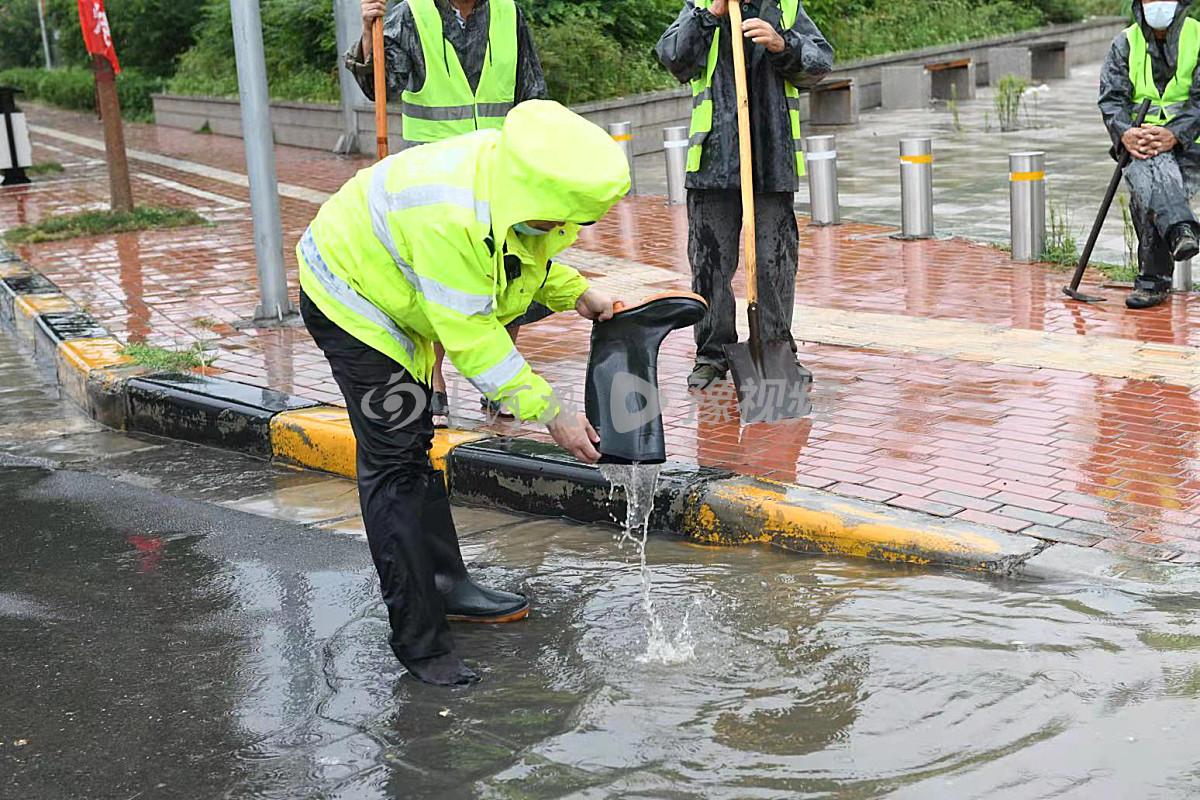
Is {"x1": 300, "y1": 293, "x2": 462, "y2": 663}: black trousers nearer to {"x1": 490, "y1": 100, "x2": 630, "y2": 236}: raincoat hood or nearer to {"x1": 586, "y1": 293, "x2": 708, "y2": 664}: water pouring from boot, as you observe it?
{"x1": 586, "y1": 293, "x2": 708, "y2": 664}: water pouring from boot

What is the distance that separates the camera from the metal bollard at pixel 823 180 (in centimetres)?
1138

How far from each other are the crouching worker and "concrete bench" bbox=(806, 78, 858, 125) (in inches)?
621

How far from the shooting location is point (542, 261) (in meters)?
3.91

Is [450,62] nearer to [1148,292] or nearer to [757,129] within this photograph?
[757,129]

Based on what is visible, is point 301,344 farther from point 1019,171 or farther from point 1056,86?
point 1056,86

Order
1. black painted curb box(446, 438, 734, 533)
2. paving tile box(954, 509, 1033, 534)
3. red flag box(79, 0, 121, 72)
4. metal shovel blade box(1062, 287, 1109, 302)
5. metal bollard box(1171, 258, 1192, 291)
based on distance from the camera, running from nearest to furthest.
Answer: paving tile box(954, 509, 1033, 534) → black painted curb box(446, 438, 734, 533) → metal shovel blade box(1062, 287, 1109, 302) → metal bollard box(1171, 258, 1192, 291) → red flag box(79, 0, 121, 72)

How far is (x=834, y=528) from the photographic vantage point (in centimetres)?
491

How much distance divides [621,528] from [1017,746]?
2149mm

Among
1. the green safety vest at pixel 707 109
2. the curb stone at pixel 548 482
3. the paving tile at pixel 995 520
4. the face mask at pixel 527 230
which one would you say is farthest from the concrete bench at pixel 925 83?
the face mask at pixel 527 230

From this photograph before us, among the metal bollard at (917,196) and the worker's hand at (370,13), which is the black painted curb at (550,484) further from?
the metal bollard at (917,196)

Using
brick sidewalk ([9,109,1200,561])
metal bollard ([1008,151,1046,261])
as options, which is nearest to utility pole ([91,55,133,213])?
brick sidewalk ([9,109,1200,561])

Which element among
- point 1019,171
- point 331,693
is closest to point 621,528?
point 331,693

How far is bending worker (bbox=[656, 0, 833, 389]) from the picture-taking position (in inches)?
253

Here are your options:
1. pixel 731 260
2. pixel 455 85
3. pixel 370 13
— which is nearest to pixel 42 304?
pixel 370 13
